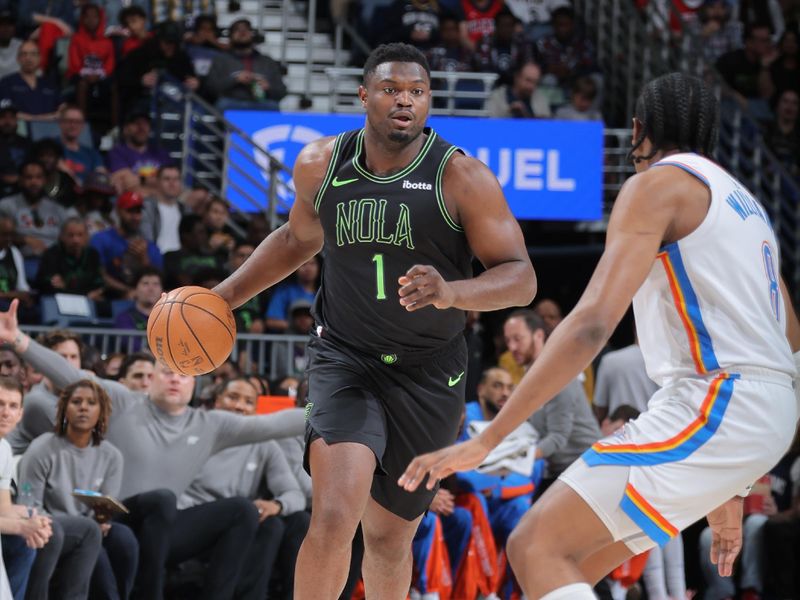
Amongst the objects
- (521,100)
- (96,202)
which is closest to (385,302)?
(96,202)

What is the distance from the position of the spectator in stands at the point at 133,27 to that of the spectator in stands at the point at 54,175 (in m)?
2.18

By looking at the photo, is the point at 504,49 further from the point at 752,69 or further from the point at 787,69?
the point at 787,69

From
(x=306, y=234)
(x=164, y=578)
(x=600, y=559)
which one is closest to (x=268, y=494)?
(x=164, y=578)

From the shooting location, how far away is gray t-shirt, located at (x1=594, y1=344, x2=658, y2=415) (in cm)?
939

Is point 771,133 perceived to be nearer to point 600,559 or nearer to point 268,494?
point 268,494

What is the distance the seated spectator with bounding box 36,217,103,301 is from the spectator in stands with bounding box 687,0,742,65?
8.86 meters

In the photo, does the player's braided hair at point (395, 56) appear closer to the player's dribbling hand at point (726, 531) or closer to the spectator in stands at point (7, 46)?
the player's dribbling hand at point (726, 531)

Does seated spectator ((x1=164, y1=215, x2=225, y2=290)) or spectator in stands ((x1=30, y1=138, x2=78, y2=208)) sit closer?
seated spectator ((x1=164, y1=215, x2=225, y2=290))

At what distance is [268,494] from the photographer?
816 cm

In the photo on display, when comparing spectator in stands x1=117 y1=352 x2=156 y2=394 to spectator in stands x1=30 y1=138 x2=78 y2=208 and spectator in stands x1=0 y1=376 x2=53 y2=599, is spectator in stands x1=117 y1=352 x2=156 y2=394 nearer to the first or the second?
spectator in stands x1=0 y1=376 x2=53 y2=599

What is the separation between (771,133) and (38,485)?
10481mm

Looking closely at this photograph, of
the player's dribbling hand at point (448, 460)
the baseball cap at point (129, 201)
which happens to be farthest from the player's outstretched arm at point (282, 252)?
the baseball cap at point (129, 201)

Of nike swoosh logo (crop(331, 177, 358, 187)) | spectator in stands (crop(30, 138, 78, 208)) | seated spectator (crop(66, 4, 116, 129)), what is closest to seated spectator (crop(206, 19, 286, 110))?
seated spectator (crop(66, 4, 116, 129))

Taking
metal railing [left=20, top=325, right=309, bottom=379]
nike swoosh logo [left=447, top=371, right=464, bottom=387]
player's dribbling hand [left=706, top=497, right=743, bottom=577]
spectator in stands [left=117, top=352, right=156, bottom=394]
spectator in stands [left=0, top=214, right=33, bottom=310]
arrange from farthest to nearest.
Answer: spectator in stands [left=0, top=214, right=33, bottom=310] → metal railing [left=20, top=325, right=309, bottom=379] → spectator in stands [left=117, top=352, right=156, bottom=394] → nike swoosh logo [left=447, top=371, right=464, bottom=387] → player's dribbling hand [left=706, top=497, right=743, bottom=577]
